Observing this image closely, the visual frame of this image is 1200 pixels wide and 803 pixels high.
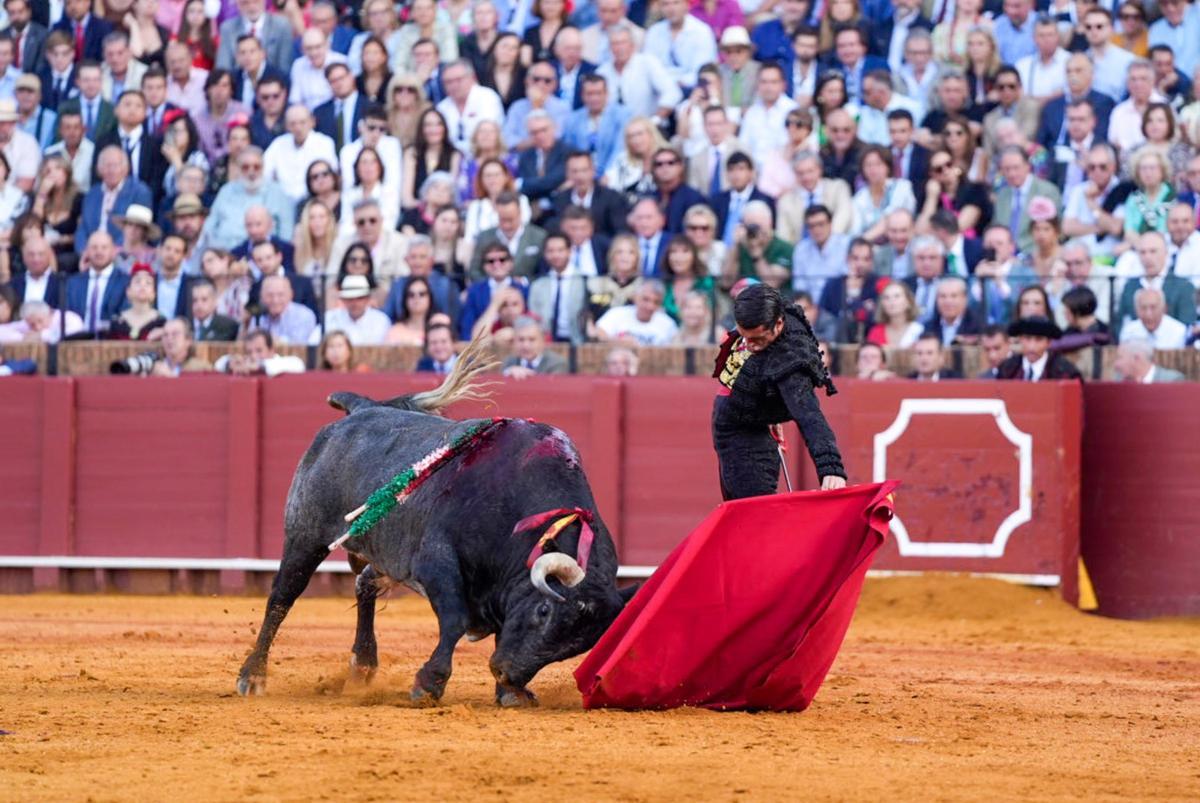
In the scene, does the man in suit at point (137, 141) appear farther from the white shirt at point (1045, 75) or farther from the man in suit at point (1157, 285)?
the man in suit at point (1157, 285)

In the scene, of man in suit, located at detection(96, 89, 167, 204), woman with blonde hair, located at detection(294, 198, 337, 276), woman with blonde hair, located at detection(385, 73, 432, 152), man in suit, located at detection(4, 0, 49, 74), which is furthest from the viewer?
man in suit, located at detection(4, 0, 49, 74)

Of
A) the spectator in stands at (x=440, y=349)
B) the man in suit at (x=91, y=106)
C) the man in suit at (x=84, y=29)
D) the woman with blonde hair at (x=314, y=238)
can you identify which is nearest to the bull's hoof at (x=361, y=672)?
the spectator in stands at (x=440, y=349)

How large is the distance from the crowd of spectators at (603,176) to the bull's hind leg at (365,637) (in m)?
4.41

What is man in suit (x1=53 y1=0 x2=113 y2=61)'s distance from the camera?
15453 millimetres

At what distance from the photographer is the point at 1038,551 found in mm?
11242

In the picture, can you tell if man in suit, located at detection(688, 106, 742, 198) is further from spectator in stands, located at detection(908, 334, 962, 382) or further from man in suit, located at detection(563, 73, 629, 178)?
spectator in stands, located at detection(908, 334, 962, 382)

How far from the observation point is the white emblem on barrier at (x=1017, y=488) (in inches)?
443

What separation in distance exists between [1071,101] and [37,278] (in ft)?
23.2

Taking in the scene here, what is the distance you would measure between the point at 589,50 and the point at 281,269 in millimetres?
2942

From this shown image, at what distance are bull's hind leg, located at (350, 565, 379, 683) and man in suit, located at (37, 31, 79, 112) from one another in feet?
29.1

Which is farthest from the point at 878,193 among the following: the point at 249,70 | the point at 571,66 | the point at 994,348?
the point at 249,70

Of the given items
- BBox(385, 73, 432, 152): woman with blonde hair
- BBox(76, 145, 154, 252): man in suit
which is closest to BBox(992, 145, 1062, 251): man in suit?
BBox(385, 73, 432, 152): woman with blonde hair

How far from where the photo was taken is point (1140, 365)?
11.4 metres

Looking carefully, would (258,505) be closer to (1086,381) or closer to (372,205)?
(372,205)
